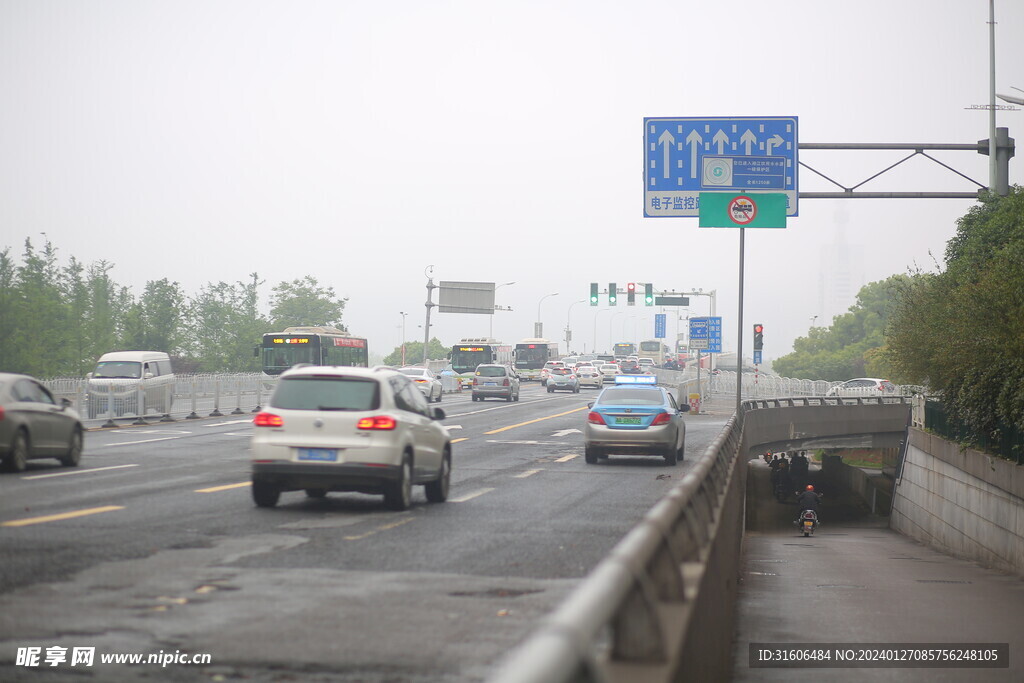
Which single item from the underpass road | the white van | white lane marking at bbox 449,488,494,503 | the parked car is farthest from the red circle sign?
the white van

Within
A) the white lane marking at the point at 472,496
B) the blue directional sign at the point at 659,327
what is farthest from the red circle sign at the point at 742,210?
the blue directional sign at the point at 659,327

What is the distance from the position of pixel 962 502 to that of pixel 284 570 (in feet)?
65.3

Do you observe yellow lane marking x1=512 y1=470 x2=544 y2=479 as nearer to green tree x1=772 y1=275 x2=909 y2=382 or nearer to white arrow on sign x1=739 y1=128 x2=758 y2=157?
white arrow on sign x1=739 y1=128 x2=758 y2=157

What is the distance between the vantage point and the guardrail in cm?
270

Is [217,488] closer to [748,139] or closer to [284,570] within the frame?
[284,570]

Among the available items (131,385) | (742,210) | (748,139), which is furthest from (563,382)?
(742,210)

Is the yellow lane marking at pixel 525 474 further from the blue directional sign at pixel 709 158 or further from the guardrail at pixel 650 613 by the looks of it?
the blue directional sign at pixel 709 158

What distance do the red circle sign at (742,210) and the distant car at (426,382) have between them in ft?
81.7

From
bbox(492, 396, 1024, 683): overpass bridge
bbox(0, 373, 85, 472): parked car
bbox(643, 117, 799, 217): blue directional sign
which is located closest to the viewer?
bbox(492, 396, 1024, 683): overpass bridge

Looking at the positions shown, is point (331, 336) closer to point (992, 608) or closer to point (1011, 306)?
point (1011, 306)

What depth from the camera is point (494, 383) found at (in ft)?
188

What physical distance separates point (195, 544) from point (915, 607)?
32.0ft

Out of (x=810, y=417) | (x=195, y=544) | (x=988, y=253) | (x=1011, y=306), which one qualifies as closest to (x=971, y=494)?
(x=1011, y=306)

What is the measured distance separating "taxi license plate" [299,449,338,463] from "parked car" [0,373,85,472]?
587cm
